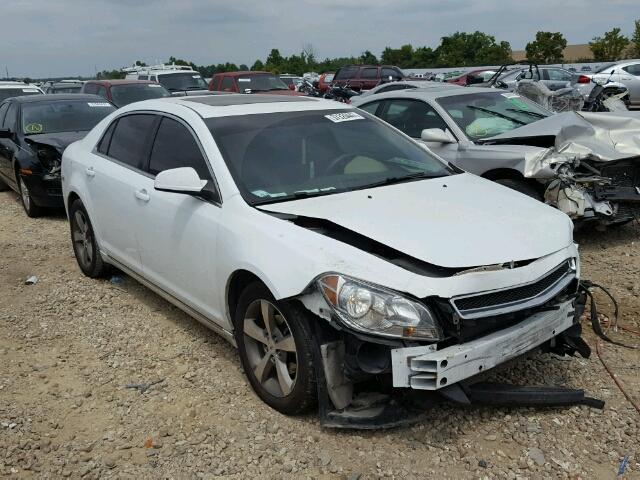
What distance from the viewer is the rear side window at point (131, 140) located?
4652 mm

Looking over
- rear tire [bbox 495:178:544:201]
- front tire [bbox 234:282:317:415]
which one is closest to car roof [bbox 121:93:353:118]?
front tire [bbox 234:282:317:415]

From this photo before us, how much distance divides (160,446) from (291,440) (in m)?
0.67

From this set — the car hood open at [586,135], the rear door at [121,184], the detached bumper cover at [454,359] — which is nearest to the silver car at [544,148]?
the car hood open at [586,135]

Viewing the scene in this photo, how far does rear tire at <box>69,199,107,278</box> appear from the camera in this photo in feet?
18.0

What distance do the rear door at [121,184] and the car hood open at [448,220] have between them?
4.73ft

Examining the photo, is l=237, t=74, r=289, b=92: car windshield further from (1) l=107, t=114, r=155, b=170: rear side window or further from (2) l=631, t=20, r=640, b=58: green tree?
(2) l=631, t=20, r=640, b=58: green tree

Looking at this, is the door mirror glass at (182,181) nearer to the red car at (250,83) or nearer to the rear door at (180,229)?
the rear door at (180,229)

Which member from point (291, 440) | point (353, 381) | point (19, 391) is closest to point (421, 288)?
point (353, 381)

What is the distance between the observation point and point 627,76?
20984 mm

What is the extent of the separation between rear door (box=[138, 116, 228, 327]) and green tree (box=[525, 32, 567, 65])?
143ft

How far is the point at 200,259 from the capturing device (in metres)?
3.76

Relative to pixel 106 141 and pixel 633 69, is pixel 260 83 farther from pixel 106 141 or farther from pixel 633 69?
pixel 633 69

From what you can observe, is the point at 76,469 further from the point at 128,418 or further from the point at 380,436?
the point at 380,436

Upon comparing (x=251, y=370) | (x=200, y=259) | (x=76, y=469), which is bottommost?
(x=76, y=469)
